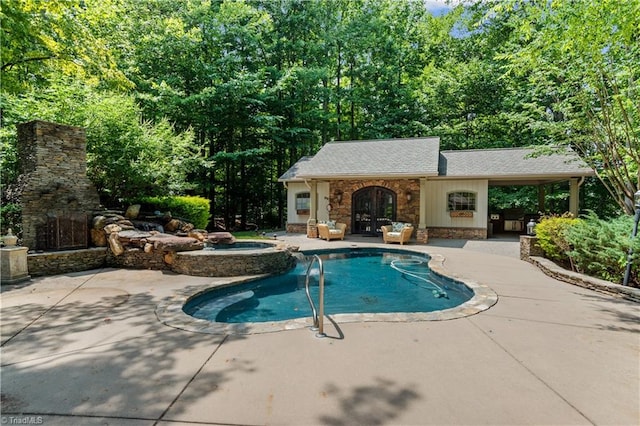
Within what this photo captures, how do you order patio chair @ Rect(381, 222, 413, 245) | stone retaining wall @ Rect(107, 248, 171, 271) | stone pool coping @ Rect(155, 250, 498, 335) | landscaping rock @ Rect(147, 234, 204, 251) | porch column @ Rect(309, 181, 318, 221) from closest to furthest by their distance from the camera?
stone pool coping @ Rect(155, 250, 498, 335), landscaping rock @ Rect(147, 234, 204, 251), stone retaining wall @ Rect(107, 248, 171, 271), patio chair @ Rect(381, 222, 413, 245), porch column @ Rect(309, 181, 318, 221)

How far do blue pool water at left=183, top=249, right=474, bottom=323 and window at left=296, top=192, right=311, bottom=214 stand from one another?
626 centimetres

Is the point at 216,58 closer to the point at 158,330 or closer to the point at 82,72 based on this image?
the point at 82,72

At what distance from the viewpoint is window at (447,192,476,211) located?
11875 millimetres

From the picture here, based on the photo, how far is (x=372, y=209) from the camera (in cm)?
1260

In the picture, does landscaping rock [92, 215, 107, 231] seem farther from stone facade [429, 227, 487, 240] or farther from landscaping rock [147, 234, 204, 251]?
stone facade [429, 227, 487, 240]

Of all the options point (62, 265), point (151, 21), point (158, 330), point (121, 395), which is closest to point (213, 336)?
point (158, 330)

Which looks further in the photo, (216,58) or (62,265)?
(216,58)

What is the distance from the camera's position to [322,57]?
20516mm

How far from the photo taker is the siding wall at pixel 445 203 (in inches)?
460

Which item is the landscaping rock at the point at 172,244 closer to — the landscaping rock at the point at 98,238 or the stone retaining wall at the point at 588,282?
the landscaping rock at the point at 98,238

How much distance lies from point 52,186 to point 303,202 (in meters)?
9.18

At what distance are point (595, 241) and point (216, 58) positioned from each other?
18786 mm

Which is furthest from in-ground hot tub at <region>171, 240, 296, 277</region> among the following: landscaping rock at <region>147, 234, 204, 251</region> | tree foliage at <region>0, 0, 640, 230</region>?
tree foliage at <region>0, 0, 640, 230</region>

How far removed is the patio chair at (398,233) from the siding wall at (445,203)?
190cm
